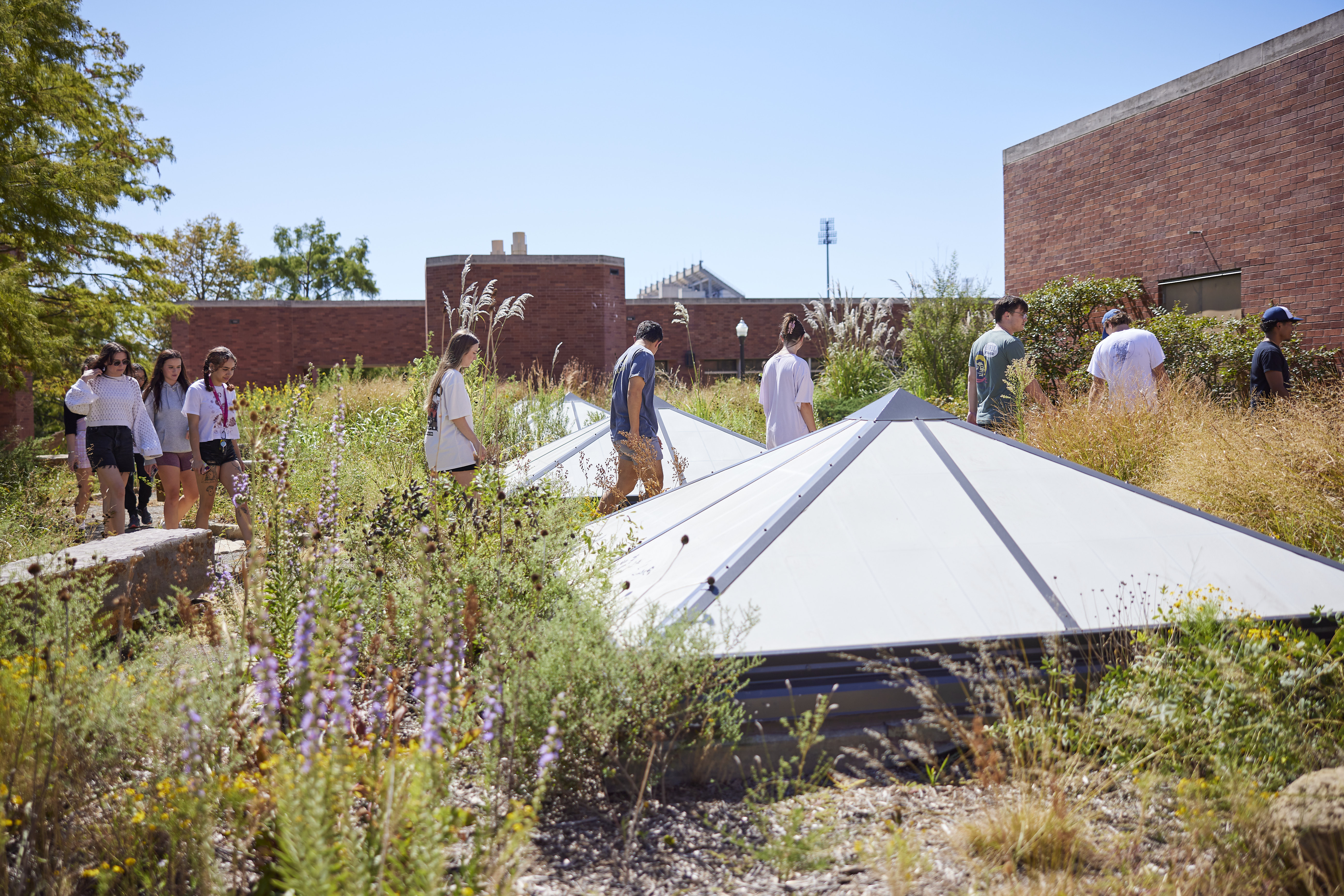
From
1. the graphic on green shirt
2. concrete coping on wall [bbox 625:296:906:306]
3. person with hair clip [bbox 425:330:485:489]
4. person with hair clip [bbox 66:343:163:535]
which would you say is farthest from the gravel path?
concrete coping on wall [bbox 625:296:906:306]

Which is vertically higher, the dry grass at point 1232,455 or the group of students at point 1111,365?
the group of students at point 1111,365

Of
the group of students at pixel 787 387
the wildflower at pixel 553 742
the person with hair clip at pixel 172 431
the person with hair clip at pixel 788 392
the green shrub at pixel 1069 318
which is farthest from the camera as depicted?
the green shrub at pixel 1069 318

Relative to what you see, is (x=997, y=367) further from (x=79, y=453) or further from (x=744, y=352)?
(x=744, y=352)

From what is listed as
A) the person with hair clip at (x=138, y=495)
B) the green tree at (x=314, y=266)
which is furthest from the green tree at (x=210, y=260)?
the person with hair clip at (x=138, y=495)

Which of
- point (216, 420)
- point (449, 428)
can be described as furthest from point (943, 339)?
point (216, 420)

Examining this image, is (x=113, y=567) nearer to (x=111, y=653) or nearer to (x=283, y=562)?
(x=283, y=562)

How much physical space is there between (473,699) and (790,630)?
1.07 m

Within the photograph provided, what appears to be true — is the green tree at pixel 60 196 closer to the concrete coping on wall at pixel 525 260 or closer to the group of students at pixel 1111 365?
the concrete coping on wall at pixel 525 260

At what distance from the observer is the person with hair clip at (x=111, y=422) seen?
689 cm

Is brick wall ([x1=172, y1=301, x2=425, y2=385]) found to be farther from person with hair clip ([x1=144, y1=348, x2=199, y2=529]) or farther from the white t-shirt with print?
the white t-shirt with print

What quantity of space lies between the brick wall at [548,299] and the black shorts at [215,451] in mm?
16885

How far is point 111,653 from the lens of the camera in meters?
2.77

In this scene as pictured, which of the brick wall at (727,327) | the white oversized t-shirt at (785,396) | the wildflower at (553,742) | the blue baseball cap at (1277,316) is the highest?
the brick wall at (727,327)

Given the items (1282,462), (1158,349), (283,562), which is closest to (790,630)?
(283,562)
